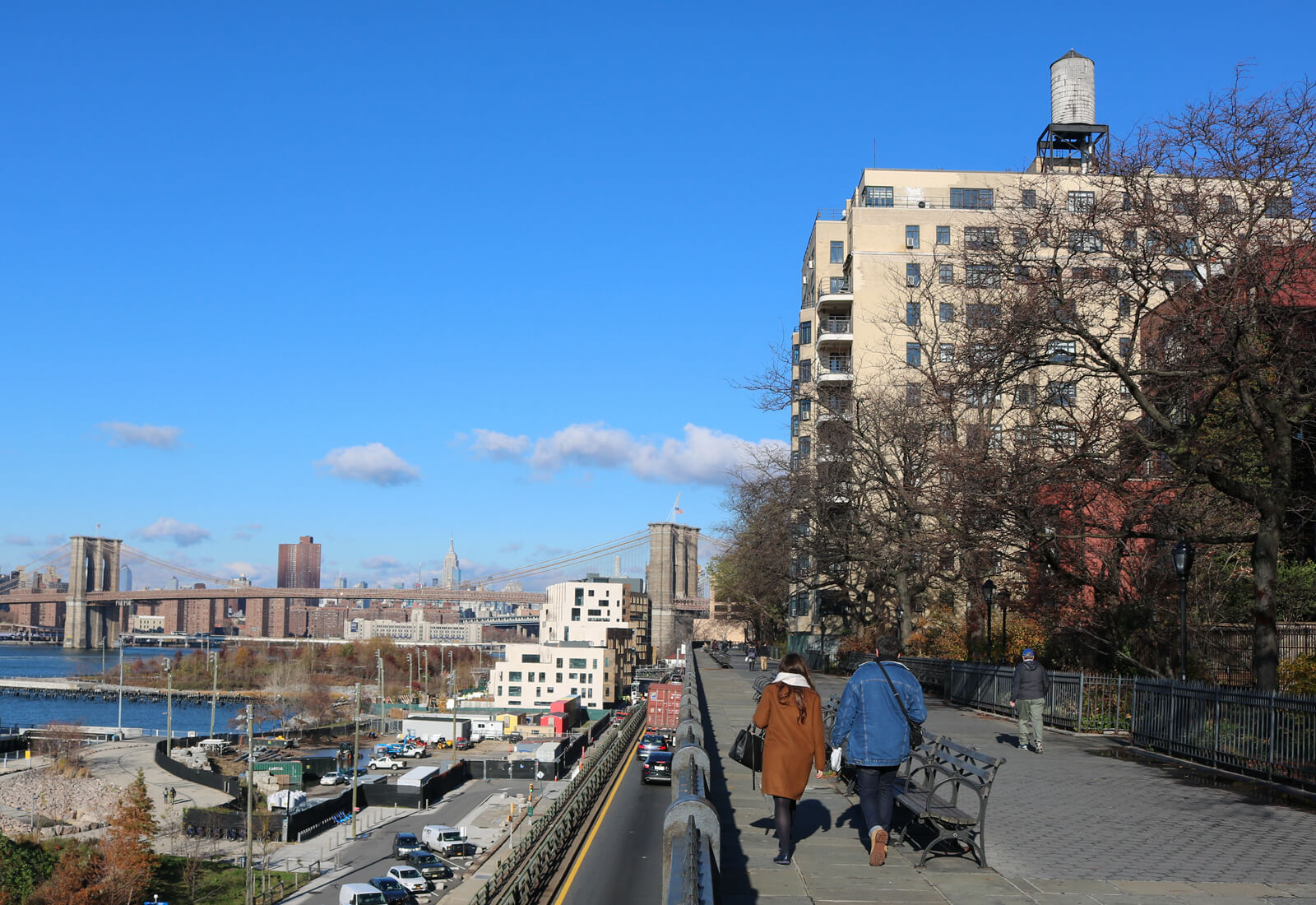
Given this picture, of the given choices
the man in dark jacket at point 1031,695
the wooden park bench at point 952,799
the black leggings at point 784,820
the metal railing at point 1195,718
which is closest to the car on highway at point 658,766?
the metal railing at point 1195,718

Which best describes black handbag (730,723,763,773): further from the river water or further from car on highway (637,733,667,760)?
the river water

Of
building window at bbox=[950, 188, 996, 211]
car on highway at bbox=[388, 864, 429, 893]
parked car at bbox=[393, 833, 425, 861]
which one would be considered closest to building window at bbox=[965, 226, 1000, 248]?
car on highway at bbox=[388, 864, 429, 893]

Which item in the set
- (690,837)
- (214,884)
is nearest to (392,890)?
(214,884)

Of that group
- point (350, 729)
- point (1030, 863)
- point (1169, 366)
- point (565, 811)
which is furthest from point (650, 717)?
point (350, 729)

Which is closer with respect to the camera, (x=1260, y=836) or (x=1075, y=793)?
(x=1260, y=836)

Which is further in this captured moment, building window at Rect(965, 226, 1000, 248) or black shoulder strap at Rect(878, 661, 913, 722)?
building window at Rect(965, 226, 1000, 248)

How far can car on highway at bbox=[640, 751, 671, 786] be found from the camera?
1650 inches

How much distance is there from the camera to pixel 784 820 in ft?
25.8

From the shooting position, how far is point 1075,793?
1151 centimetres

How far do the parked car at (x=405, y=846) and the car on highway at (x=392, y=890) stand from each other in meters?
6.62

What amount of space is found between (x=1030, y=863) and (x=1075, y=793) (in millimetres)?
4036

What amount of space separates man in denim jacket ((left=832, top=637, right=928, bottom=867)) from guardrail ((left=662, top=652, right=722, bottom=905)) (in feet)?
3.87

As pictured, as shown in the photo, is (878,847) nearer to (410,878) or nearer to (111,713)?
(410,878)

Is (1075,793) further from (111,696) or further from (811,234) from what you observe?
(111,696)
